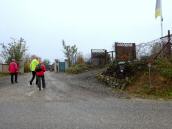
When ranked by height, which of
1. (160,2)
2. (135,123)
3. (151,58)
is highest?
(160,2)

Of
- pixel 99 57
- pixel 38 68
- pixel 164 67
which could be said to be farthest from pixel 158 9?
pixel 99 57

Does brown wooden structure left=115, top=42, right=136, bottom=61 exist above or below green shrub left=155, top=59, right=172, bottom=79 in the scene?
above

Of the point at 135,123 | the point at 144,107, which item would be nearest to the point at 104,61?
→ the point at 144,107

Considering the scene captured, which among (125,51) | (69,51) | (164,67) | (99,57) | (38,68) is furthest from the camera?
(69,51)

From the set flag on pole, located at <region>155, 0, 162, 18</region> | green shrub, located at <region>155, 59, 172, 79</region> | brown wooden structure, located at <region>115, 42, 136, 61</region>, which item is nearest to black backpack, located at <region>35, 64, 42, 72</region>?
green shrub, located at <region>155, 59, 172, 79</region>

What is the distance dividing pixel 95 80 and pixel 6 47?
3811cm

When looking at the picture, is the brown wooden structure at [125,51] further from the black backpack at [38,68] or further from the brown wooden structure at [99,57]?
the brown wooden structure at [99,57]

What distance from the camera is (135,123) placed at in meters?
11.3

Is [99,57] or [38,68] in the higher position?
[99,57]

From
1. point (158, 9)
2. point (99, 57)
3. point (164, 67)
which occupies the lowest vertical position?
point (164, 67)

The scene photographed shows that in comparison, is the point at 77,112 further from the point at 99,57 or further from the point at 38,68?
the point at 99,57

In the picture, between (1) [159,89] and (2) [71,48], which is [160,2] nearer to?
(1) [159,89]

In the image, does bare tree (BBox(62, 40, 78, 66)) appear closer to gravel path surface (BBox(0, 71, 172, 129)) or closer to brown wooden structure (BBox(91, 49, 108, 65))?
brown wooden structure (BBox(91, 49, 108, 65))

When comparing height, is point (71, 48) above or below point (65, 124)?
above
